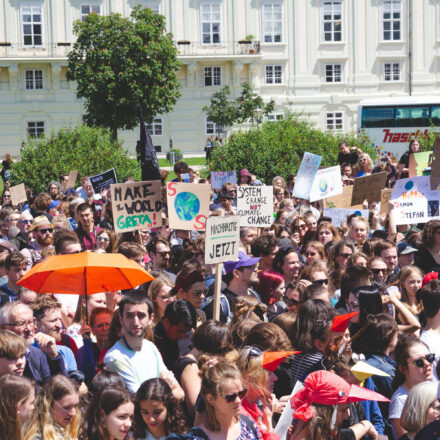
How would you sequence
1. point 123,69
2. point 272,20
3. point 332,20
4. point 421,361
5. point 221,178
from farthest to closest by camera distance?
point 332,20, point 272,20, point 123,69, point 221,178, point 421,361

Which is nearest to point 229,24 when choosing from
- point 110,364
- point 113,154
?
point 113,154

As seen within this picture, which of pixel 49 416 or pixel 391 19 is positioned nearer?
→ pixel 49 416

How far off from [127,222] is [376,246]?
10.0 ft

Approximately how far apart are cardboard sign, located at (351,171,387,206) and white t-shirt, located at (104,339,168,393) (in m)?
8.19

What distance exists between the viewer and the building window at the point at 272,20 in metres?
52.1

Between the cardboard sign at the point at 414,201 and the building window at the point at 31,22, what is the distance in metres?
42.1

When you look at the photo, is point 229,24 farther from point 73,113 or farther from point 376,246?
point 376,246

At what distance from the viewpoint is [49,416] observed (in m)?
5.59

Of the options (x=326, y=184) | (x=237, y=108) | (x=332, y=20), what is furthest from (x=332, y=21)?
(x=326, y=184)

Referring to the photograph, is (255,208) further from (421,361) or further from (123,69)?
(123,69)

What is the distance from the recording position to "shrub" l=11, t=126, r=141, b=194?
2306 cm

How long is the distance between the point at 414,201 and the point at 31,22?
42.4m

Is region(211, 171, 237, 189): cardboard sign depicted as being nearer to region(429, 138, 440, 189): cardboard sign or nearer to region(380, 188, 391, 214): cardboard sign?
region(380, 188, 391, 214): cardboard sign

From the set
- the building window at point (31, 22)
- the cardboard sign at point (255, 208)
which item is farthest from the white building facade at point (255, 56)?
the cardboard sign at point (255, 208)
